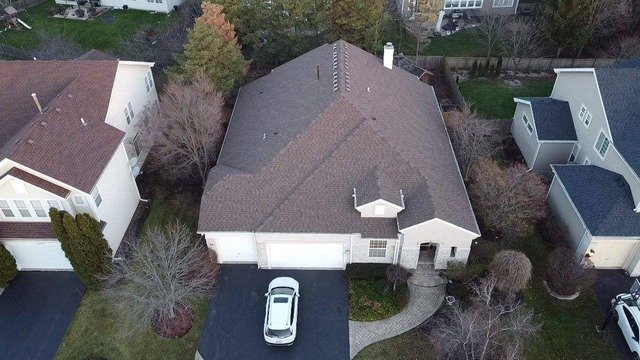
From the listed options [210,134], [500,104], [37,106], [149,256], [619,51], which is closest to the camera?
[149,256]

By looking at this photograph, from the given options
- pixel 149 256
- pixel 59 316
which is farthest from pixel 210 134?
pixel 59 316

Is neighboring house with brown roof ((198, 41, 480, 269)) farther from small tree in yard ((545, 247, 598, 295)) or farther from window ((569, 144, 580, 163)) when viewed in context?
window ((569, 144, 580, 163))

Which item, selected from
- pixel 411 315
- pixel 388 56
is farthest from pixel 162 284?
pixel 388 56

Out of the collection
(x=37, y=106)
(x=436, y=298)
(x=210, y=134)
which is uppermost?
(x=37, y=106)

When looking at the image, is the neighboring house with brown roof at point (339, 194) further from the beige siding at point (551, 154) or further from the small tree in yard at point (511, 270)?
the beige siding at point (551, 154)

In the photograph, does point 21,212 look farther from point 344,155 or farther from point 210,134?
point 344,155

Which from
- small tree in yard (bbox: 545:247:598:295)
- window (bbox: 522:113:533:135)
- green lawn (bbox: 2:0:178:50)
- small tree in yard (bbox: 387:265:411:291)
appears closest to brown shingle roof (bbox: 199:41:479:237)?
small tree in yard (bbox: 387:265:411:291)

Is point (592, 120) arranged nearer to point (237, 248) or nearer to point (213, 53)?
point (237, 248)
